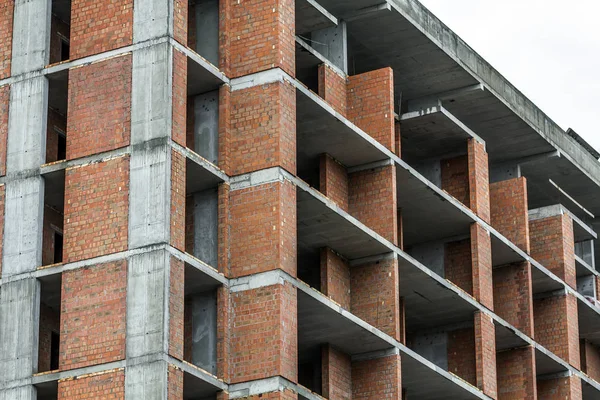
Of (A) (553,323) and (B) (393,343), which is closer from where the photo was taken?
(B) (393,343)

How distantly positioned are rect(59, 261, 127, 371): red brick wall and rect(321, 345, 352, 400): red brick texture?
278 inches

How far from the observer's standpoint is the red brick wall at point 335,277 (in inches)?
1697

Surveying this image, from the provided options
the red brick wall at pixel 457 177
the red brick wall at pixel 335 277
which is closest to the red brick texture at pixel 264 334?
the red brick wall at pixel 335 277

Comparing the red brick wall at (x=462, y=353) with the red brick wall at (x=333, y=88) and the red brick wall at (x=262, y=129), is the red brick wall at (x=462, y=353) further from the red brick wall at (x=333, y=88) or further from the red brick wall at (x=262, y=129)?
the red brick wall at (x=262, y=129)

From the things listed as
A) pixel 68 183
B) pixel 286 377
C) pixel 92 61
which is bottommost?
pixel 286 377

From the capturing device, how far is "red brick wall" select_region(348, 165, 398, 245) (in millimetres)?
43719

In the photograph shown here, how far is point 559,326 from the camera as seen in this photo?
171 feet

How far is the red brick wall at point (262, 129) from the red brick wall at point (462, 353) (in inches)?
418

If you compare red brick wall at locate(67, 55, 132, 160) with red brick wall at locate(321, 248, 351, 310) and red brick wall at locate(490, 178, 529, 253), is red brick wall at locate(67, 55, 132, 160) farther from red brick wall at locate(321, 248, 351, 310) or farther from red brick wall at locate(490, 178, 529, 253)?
red brick wall at locate(490, 178, 529, 253)

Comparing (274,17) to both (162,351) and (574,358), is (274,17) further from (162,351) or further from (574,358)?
(574,358)

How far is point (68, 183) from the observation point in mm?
38500

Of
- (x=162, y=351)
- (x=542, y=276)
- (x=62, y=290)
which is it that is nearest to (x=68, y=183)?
(x=62, y=290)

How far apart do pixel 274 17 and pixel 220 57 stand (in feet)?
4.78

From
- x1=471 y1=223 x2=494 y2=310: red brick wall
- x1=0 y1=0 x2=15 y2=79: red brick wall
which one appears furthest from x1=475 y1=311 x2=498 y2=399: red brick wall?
x1=0 y1=0 x2=15 y2=79: red brick wall
